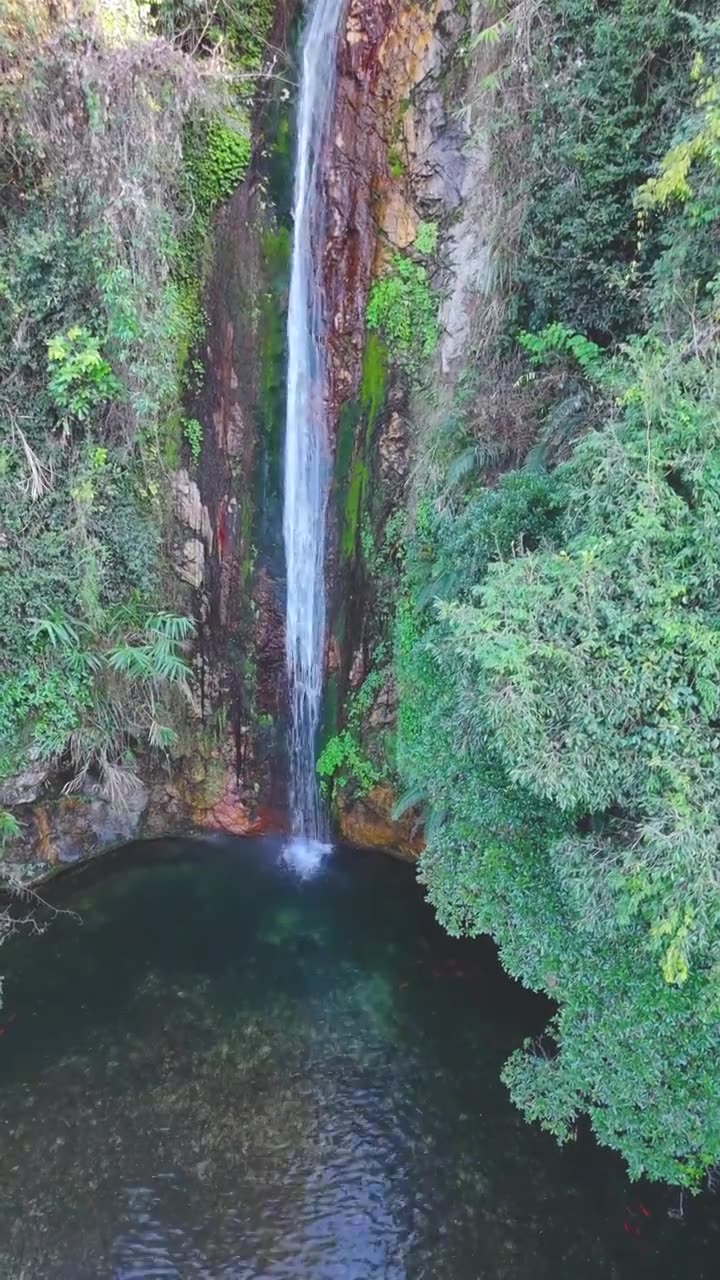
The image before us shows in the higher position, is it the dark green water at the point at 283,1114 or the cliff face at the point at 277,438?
the cliff face at the point at 277,438

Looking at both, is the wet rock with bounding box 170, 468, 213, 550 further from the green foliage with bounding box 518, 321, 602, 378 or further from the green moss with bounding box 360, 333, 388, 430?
the green foliage with bounding box 518, 321, 602, 378

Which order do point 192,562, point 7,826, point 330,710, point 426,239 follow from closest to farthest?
point 7,826, point 426,239, point 192,562, point 330,710

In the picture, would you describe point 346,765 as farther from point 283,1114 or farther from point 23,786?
point 283,1114

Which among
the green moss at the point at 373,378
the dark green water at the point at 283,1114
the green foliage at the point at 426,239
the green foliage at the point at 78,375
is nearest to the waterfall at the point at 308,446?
the green moss at the point at 373,378

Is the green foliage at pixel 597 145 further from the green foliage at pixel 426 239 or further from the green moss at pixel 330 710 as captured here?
the green moss at pixel 330 710

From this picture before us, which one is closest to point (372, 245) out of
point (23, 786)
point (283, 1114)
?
point (23, 786)

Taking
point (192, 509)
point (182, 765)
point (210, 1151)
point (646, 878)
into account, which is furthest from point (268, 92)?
point (210, 1151)
